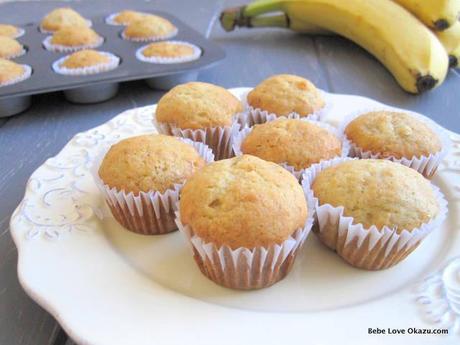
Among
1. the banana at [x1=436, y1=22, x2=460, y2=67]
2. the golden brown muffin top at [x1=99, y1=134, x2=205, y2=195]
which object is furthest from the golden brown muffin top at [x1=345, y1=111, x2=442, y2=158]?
the banana at [x1=436, y1=22, x2=460, y2=67]

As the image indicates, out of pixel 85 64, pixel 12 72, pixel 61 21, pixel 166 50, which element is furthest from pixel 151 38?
pixel 12 72

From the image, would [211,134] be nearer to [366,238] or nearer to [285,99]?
[285,99]

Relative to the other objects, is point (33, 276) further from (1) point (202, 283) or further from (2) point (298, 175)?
(2) point (298, 175)

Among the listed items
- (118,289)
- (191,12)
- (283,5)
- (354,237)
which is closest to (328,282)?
(354,237)

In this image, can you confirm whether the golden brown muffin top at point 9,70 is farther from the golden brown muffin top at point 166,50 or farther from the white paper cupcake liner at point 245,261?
the white paper cupcake liner at point 245,261

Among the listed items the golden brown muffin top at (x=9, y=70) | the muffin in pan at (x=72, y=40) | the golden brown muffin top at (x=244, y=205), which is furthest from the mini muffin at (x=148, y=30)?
the golden brown muffin top at (x=244, y=205)

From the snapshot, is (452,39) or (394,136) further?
(452,39)
